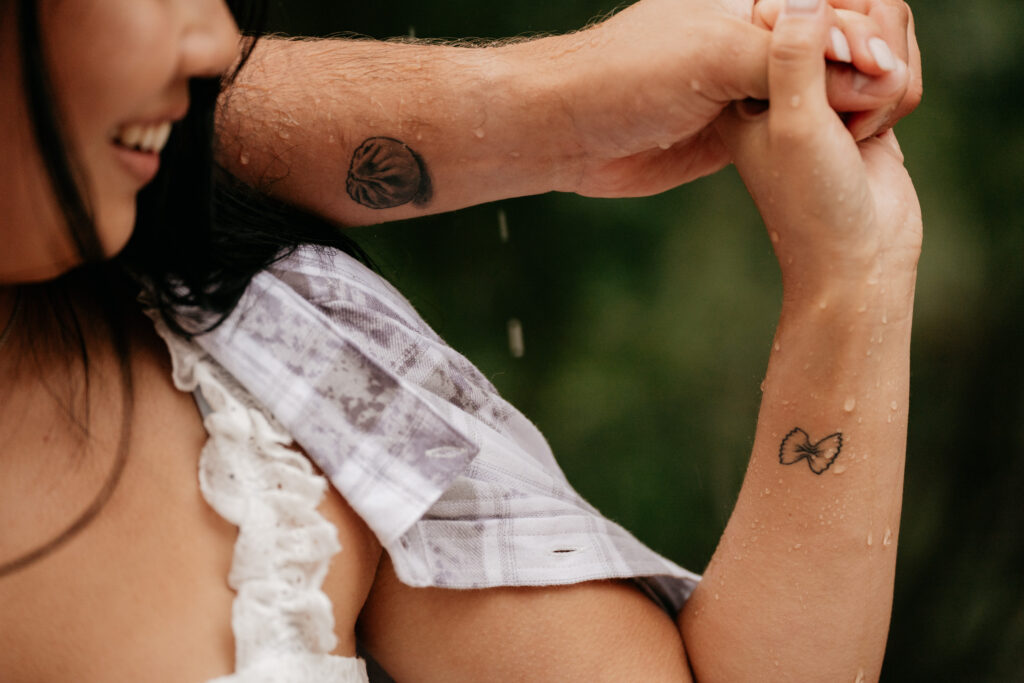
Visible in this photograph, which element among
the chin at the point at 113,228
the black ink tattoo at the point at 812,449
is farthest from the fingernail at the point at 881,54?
the chin at the point at 113,228

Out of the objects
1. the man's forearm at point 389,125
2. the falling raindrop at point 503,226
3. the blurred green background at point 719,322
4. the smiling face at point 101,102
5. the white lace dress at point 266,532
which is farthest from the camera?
the falling raindrop at point 503,226

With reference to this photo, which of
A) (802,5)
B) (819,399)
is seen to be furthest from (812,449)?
(802,5)

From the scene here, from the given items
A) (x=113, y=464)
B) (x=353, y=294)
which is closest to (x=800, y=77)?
(x=353, y=294)

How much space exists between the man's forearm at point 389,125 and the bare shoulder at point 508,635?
0.93 ft

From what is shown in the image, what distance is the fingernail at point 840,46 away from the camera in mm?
490

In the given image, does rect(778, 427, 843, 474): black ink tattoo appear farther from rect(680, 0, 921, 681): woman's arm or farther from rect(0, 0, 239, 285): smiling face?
rect(0, 0, 239, 285): smiling face

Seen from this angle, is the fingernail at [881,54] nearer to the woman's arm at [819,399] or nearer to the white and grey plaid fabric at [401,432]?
the woman's arm at [819,399]

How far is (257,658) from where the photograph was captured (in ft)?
1.48

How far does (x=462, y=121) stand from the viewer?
0.58 meters

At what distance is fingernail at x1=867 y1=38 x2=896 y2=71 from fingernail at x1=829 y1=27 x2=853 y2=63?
1cm

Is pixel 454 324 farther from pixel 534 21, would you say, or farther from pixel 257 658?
pixel 257 658

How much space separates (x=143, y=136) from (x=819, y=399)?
1.36 ft

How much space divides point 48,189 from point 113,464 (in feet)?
0.54

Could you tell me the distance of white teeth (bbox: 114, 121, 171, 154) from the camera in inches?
15.5
